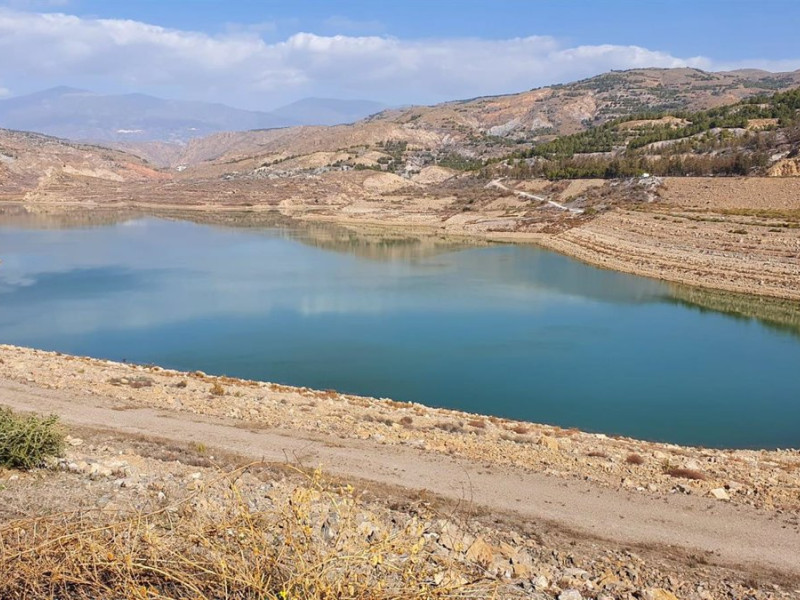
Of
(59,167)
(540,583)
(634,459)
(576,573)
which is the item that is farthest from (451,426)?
(59,167)

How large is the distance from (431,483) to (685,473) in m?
4.20

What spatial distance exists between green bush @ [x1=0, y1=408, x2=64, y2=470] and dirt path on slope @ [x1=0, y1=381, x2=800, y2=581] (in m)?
2.46

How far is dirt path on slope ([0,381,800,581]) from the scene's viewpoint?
754 centimetres

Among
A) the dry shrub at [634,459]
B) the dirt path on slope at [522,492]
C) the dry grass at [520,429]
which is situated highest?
the dirt path on slope at [522,492]

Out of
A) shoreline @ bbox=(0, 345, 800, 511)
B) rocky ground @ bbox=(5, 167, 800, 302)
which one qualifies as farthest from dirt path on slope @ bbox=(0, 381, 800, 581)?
rocky ground @ bbox=(5, 167, 800, 302)

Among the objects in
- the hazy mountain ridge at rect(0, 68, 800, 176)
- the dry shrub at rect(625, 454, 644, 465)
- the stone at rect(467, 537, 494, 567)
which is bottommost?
the dry shrub at rect(625, 454, 644, 465)

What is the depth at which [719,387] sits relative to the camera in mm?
18797

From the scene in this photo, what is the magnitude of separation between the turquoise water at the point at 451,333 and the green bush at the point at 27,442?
9.85 metres

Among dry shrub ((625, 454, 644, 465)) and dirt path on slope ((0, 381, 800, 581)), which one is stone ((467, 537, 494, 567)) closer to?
dirt path on slope ((0, 381, 800, 581))

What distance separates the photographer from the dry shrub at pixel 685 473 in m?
9.78

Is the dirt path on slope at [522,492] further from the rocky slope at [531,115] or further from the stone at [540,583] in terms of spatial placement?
the rocky slope at [531,115]

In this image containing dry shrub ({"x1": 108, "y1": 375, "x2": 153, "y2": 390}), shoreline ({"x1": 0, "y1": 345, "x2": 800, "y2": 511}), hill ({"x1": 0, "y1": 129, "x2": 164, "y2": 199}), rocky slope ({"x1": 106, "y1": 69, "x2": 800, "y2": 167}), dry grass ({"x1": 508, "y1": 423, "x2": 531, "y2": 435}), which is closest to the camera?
shoreline ({"x1": 0, "y1": 345, "x2": 800, "y2": 511})

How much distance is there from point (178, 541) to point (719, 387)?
18.4 meters

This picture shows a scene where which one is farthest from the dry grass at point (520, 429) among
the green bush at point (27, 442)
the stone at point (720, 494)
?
the green bush at point (27, 442)
